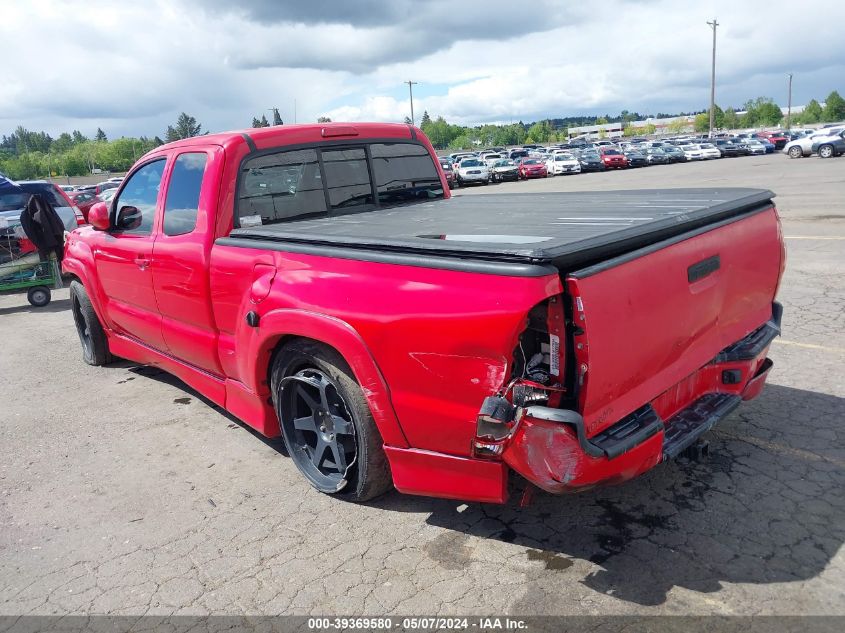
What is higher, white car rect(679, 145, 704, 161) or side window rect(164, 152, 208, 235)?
side window rect(164, 152, 208, 235)

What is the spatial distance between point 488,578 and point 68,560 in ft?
6.82

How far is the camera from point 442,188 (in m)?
5.72

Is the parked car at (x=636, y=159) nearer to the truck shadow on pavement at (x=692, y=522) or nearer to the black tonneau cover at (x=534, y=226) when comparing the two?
the black tonneau cover at (x=534, y=226)

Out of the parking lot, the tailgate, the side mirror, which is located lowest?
the parking lot

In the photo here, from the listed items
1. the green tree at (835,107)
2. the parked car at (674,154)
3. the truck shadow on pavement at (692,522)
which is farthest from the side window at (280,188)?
the green tree at (835,107)

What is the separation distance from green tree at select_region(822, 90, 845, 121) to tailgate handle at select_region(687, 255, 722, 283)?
15419cm

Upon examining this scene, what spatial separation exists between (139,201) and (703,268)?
4090mm

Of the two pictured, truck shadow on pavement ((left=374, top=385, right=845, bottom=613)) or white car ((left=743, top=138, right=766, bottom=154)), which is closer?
truck shadow on pavement ((left=374, top=385, right=845, bottom=613))

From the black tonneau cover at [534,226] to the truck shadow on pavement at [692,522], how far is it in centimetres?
134

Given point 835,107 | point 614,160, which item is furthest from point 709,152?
point 835,107

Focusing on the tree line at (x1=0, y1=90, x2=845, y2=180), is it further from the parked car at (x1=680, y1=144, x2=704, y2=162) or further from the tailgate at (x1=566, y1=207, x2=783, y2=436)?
the tailgate at (x1=566, y1=207, x2=783, y2=436)

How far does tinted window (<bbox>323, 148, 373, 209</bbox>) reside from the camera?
479 centimetres

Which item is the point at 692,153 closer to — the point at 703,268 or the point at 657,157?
the point at 657,157

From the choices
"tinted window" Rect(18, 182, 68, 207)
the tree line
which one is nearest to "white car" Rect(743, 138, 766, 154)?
"tinted window" Rect(18, 182, 68, 207)
